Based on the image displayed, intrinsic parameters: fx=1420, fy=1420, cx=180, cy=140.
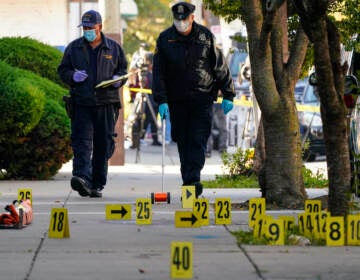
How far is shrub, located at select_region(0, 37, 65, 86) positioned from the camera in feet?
66.2

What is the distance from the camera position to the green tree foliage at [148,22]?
56.7m

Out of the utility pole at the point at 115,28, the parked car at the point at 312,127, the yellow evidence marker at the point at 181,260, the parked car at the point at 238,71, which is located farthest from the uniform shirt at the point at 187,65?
the parked car at the point at 238,71

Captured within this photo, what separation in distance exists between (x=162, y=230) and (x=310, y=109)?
55.1 feet

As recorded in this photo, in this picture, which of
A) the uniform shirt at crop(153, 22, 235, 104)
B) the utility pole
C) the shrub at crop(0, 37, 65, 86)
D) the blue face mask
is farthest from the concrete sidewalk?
the utility pole

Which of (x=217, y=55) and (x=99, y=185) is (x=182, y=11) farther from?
(x=99, y=185)

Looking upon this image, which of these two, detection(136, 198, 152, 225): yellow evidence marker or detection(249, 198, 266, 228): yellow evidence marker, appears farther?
detection(136, 198, 152, 225): yellow evidence marker

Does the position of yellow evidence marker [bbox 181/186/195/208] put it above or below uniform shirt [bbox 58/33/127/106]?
below

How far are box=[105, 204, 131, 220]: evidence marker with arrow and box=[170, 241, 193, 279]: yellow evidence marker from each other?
4.03 m

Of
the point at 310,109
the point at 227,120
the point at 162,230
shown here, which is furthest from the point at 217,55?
the point at 227,120

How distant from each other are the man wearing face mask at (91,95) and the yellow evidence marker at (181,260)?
7.07 m

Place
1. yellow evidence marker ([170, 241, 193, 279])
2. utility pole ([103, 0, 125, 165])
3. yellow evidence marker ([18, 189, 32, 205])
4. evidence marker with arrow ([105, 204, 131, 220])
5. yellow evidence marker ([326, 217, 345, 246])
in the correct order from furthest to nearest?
utility pole ([103, 0, 125, 165]), yellow evidence marker ([18, 189, 32, 205]), evidence marker with arrow ([105, 204, 131, 220]), yellow evidence marker ([326, 217, 345, 246]), yellow evidence marker ([170, 241, 193, 279])

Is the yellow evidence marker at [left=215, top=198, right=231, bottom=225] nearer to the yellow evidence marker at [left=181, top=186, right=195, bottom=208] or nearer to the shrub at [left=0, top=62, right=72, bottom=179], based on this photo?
the yellow evidence marker at [left=181, top=186, right=195, bottom=208]

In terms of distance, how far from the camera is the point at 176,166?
81.6 ft

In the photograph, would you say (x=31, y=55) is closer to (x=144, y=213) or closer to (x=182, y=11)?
(x=182, y=11)
